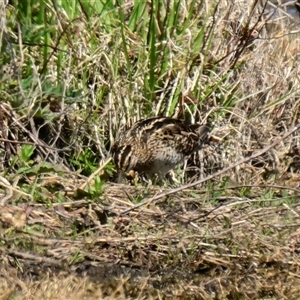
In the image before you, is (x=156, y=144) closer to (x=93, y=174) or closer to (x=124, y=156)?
(x=124, y=156)

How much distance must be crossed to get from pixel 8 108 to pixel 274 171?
2.14 m

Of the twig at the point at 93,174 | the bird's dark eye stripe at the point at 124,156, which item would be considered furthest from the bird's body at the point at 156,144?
the twig at the point at 93,174

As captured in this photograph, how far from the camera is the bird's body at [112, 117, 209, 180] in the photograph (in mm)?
6883

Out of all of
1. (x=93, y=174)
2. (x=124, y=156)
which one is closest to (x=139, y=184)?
(x=124, y=156)

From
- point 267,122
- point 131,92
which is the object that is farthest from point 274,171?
point 131,92

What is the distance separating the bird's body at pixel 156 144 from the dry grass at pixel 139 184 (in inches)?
8.6

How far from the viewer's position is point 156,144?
7148 millimetres

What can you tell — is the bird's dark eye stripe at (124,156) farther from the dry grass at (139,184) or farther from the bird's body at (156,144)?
the dry grass at (139,184)

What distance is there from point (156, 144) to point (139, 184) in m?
0.34

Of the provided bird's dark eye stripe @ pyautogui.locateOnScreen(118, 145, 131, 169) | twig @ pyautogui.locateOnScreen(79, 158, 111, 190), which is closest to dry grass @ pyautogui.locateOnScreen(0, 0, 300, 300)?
twig @ pyautogui.locateOnScreen(79, 158, 111, 190)

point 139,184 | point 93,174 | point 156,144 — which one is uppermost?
point 93,174

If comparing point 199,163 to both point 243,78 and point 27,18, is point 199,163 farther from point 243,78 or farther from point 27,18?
point 27,18

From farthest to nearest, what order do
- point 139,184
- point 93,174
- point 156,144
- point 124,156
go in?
point 156,144 → point 139,184 → point 124,156 → point 93,174

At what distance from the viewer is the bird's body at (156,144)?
22.6ft
